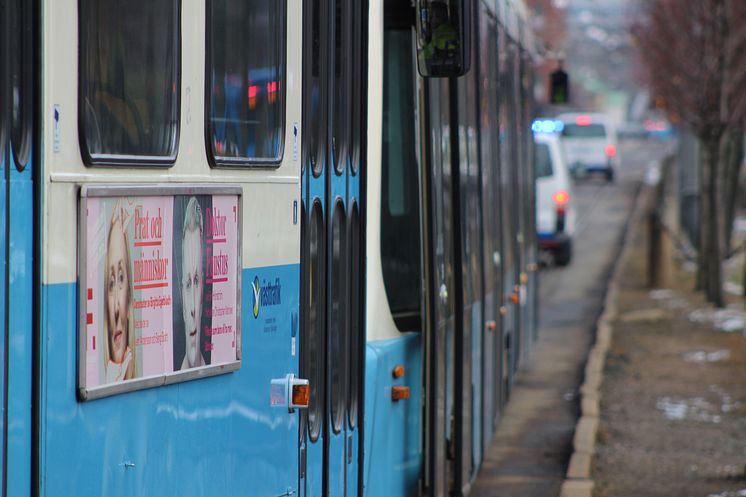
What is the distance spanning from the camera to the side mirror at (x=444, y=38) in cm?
539

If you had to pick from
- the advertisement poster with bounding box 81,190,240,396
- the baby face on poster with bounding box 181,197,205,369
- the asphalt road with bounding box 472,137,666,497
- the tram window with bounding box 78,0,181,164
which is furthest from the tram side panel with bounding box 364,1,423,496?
the asphalt road with bounding box 472,137,666,497

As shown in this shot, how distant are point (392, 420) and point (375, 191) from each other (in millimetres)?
928

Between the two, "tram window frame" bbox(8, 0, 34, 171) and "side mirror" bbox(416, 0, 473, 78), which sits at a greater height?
"side mirror" bbox(416, 0, 473, 78)

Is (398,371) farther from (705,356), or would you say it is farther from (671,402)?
(705,356)

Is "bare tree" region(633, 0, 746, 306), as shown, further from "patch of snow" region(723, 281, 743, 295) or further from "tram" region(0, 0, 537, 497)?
"tram" region(0, 0, 537, 497)

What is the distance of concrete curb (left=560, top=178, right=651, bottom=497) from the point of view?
8.94 m

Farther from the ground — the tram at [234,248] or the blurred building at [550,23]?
the blurred building at [550,23]

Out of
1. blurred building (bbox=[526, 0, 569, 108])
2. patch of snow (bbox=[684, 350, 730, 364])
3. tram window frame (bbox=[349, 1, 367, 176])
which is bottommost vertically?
patch of snow (bbox=[684, 350, 730, 364])

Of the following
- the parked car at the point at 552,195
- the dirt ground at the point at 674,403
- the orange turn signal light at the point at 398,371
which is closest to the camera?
the orange turn signal light at the point at 398,371

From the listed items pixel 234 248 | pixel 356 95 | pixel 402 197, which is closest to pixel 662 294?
pixel 402 197

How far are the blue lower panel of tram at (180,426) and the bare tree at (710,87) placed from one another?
48.9 ft

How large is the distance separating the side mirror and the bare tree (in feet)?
44.7

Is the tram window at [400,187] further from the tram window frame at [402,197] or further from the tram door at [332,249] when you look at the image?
the tram door at [332,249]

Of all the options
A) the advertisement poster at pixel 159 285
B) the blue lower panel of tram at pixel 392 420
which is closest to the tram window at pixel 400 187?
the blue lower panel of tram at pixel 392 420
